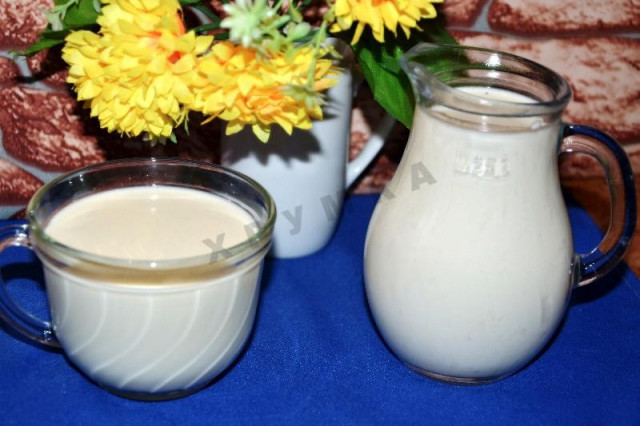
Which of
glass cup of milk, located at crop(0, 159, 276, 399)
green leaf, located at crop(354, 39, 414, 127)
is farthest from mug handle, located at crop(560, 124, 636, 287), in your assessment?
glass cup of milk, located at crop(0, 159, 276, 399)

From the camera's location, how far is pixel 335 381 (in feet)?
2.20

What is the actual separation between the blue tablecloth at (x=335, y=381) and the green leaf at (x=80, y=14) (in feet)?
0.80

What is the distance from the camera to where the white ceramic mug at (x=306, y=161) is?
752 millimetres

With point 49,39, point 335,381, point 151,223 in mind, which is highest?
point 49,39

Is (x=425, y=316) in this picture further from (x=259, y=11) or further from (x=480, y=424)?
(x=259, y=11)

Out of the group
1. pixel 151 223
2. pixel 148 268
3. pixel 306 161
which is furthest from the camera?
pixel 306 161

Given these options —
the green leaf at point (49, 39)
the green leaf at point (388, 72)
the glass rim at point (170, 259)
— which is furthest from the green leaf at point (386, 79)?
the green leaf at point (49, 39)

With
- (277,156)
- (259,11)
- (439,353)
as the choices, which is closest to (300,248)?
(277,156)

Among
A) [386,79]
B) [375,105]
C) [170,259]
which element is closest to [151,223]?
[170,259]

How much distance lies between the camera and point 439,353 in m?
0.64

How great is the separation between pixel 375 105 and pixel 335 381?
348mm

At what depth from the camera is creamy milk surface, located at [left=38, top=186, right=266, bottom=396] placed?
1.85 ft

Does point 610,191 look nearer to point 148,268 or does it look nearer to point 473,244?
point 473,244

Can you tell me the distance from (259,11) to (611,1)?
1.69 ft
